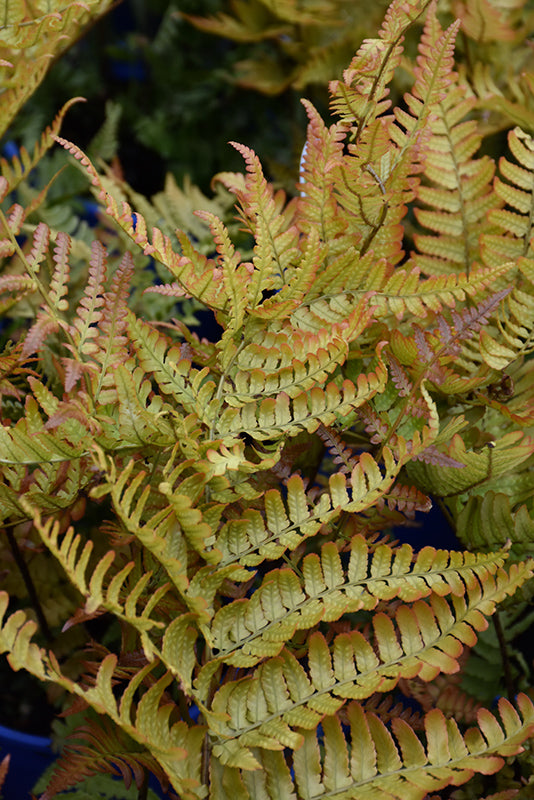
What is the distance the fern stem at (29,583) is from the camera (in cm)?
56

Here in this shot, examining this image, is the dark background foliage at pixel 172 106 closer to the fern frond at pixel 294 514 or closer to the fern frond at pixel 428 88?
the fern frond at pixel 428 88

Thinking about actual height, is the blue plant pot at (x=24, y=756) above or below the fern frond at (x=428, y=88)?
below

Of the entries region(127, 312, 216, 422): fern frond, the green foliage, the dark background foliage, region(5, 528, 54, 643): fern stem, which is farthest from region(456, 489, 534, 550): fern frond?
the dark background foliage

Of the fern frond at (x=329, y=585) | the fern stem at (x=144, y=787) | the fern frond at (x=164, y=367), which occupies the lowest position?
the fern stem at (x=144, y=787)

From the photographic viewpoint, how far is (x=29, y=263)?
0.46m

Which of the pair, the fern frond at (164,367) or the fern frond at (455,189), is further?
the fern frond at (455,189)

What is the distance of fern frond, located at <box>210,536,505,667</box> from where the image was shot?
43 centimetres

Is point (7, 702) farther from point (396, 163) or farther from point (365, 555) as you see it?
point (396, 163)

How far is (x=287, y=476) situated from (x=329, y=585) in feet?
0.28

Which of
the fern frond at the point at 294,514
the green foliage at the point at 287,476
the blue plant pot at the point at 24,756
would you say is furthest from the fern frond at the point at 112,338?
the blue plant pot at the point at 24,756

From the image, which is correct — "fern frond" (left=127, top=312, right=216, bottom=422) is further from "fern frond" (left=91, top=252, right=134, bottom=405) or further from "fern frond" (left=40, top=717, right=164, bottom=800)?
"fern frond" (left=40, top=717, right=164, bottom=800)

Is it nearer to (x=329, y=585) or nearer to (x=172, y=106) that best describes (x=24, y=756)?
(x=329, y=585)

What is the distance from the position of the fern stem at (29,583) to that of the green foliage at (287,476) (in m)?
0.08

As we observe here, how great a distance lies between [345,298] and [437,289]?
64mm
